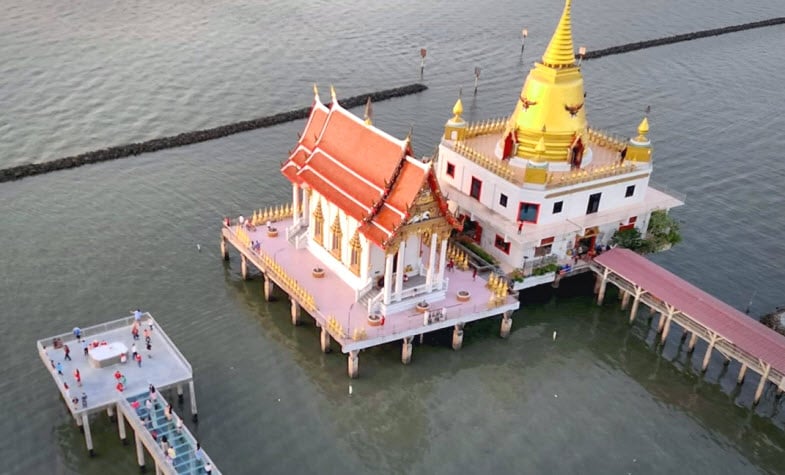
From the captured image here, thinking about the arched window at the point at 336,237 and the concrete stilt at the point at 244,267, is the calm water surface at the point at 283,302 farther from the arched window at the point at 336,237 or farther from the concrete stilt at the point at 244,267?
the arched window at the point at 336,237

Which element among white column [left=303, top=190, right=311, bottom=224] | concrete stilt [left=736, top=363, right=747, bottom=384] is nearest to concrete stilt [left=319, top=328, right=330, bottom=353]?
white column [left=303, top=190, right=311, bottom=224]

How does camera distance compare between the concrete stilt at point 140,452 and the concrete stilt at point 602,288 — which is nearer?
the concrete stilt at point 140,452

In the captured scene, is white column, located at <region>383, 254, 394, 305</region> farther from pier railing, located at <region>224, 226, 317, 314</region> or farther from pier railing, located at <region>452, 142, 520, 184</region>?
pier railing, located at <region>452, 142, 520, 184</region>

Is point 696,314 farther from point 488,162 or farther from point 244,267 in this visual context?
point 244,267

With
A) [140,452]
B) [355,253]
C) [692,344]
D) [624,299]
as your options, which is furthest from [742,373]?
[140,452]

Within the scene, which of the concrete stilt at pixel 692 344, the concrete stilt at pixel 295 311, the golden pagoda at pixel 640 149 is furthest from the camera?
the golden pagoda at pixel 640 149

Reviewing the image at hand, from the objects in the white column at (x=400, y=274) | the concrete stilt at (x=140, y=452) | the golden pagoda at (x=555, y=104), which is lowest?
the concrete stilt at (x=140, y=452)

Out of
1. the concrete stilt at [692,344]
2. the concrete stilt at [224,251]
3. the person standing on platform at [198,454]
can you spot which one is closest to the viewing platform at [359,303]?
the concrete stilt at [224,251]

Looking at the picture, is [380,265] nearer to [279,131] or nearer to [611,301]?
[611,301]
